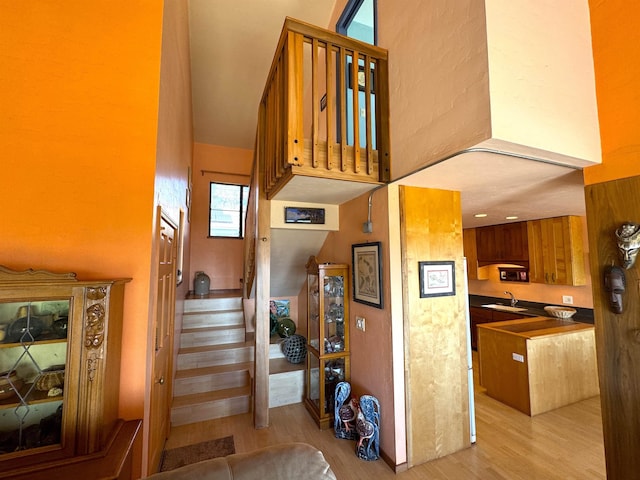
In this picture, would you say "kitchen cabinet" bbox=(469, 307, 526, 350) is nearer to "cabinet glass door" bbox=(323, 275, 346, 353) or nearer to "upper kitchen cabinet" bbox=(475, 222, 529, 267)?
"upper kitchen cabinet" bbox=(475, 222, 529, 267)

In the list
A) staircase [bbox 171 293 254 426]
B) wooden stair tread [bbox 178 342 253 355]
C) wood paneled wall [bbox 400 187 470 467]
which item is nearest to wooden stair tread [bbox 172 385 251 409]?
staircase [bbox 171 293 254 426]

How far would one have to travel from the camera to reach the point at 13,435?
1.17 m

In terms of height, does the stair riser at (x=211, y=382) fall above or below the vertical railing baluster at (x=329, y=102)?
below

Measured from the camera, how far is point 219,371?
3189 millimetres

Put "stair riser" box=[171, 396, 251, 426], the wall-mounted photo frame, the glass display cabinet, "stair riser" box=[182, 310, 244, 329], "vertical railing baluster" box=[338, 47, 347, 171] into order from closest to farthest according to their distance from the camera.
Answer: "vertical railing baluster" box=[338, 47, 347, 171], "stair riser" box=[171, 396, 251, 426], the glass display cabinet, the wall-mounted photo frame, "stair riser" box=[182, 310, 244, 329]

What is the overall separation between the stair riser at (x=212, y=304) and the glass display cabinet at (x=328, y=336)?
1.75m

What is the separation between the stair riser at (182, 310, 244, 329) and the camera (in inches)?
150

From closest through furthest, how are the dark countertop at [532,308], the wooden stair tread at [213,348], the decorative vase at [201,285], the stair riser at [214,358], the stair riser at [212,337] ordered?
the stair riser at [214,358]
the wooden stair tread at [213,348]
the stair riser at [212,337]
the dark countertop at [532,308]
the decorative vase at [201,285]

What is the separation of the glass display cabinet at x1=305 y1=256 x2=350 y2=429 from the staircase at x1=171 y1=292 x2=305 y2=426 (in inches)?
17.5

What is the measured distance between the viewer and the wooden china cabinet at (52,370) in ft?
3.77

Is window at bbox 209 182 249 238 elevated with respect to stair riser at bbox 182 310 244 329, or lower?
elevated

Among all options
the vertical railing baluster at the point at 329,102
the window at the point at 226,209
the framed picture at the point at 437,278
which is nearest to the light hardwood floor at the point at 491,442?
the framed picture at the point at 437,278

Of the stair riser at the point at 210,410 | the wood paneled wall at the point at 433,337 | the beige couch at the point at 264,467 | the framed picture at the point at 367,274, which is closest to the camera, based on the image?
the beige couch at the point at 264,467

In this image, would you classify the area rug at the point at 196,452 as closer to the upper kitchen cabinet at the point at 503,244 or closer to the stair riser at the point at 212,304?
the stair riser at the point at 212,304
